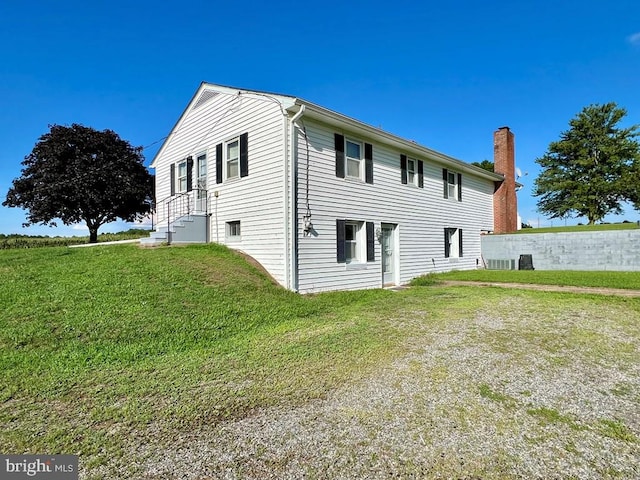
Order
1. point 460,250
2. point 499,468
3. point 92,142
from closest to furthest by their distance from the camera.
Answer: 1. point 499,468
2. point 460,250
3. point 92,142

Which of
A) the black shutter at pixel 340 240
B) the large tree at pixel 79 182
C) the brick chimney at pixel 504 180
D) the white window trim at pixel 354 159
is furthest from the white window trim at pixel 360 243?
the large tree at pixel 79 182

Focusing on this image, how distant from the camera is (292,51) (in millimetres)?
14023

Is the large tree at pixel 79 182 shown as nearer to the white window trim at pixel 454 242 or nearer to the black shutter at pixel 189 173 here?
the black shutter at pixel 189 173

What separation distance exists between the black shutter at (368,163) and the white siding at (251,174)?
320 cm

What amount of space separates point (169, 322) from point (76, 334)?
119cm

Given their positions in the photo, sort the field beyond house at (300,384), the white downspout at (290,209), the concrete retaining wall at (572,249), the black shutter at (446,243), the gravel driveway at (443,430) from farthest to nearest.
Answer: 1. the black shutter at (446,243)
2. the concrete retaining wall at (572,249)
3. the white downspout at (290,209)
4. the field beyond house at (300,384)
5. the gravel driveway at (443,430)

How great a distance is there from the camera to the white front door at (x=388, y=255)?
38.5ft

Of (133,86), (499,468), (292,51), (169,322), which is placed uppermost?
(292,51)

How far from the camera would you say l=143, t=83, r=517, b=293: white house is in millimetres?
9008

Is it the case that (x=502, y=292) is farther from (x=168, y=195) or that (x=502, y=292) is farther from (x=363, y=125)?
(x=168, y=195)

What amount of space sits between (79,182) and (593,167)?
40.6 metres

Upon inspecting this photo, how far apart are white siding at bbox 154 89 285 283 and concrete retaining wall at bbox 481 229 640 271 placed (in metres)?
12.5

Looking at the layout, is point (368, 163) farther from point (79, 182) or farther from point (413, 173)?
point (79, 182)

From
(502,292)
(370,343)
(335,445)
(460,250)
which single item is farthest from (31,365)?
(460,250)
